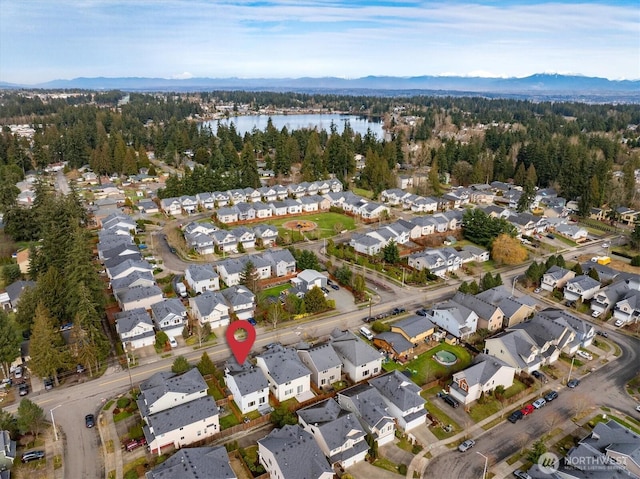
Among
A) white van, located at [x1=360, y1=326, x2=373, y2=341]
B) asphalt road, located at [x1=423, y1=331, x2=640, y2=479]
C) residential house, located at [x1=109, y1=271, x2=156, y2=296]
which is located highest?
residential house, located at [x1=109, y1=271, x2=156, y2=296]

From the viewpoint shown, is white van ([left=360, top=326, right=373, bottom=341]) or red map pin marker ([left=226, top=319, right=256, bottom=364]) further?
white van ([left=360, top=326, right=373, bottom=341])

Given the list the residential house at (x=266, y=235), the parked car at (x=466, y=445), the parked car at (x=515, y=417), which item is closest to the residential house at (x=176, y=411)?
the parked car at (x=466, y=445)

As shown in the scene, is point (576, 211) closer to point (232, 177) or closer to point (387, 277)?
point (387, 277)

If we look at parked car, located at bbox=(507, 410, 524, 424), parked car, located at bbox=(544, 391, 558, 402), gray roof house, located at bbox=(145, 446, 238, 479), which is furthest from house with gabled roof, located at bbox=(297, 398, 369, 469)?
parked car, located at bbox=(544, 391, 558, 402)

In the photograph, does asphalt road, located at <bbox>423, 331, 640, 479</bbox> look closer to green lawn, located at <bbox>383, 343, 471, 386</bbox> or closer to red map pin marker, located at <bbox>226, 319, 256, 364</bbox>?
green lawn, located at <bbox>383, 343, 471, 386</bbox>

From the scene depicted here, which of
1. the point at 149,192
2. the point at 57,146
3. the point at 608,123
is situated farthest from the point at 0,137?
the point at 608,123

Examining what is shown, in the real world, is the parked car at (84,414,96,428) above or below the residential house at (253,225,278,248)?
below
